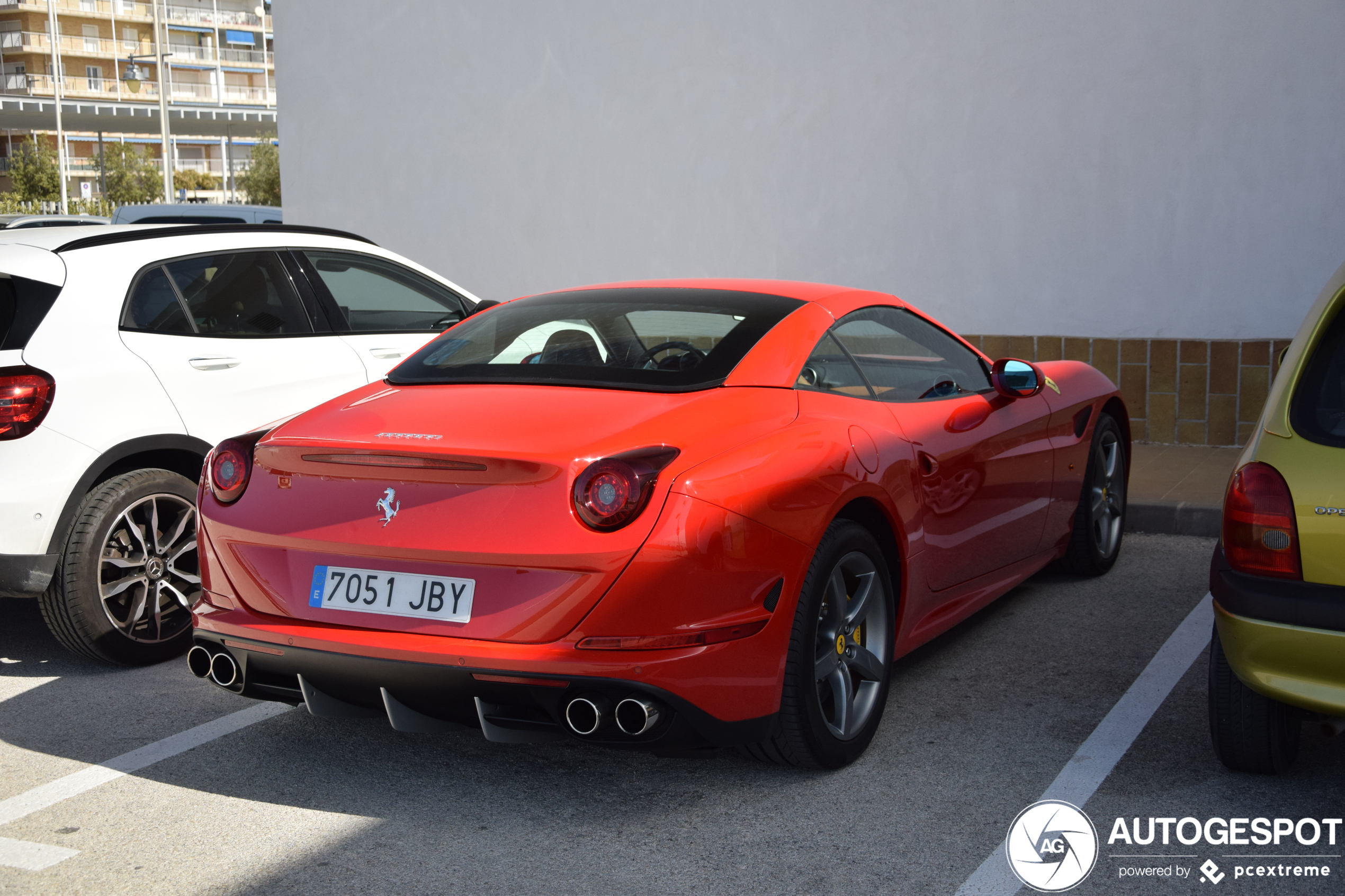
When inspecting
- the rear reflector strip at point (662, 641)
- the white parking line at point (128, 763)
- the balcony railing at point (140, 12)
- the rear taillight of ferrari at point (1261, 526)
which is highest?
the balcony railing at point (140, 12)

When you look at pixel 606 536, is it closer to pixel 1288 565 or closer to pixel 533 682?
pixel 533 682

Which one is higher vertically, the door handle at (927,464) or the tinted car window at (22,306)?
the tinted car window at (22,306)

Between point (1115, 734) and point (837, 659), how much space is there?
95 cm

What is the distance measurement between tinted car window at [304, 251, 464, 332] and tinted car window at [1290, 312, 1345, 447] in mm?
3958

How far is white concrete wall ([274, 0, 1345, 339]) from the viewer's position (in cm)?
825

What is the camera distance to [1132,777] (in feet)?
11.5

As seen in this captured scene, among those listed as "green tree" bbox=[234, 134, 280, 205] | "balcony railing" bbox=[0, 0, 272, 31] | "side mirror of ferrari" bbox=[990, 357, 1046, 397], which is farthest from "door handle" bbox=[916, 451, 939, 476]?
"balcony railing" bbox=[0, 0, 272, 31]

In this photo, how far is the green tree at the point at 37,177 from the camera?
63.6 m

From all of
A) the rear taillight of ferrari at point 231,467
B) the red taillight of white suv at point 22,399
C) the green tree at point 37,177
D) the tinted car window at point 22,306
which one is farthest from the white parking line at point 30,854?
the green tree at point 37,177

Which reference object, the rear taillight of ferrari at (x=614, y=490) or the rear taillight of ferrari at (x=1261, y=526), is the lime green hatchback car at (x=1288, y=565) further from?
the rear taillight of ferrari at (x=614, y=490)

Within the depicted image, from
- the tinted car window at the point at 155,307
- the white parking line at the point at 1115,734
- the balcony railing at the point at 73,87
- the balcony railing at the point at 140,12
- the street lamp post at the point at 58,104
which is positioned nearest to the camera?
the white parking line at the point at 1115,734

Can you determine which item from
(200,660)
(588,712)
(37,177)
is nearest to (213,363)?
(200,660)

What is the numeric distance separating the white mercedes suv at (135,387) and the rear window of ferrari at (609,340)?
1263 mm

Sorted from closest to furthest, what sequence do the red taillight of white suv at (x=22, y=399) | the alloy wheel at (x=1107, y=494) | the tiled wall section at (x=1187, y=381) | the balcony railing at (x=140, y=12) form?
the red taillight of white suv at (x=22, y=399)
the alloy wheel at (x=1107, y=494)
the tiled wall section at (x=1187, y=381)
the balcony railing at (x=140, y=12)
